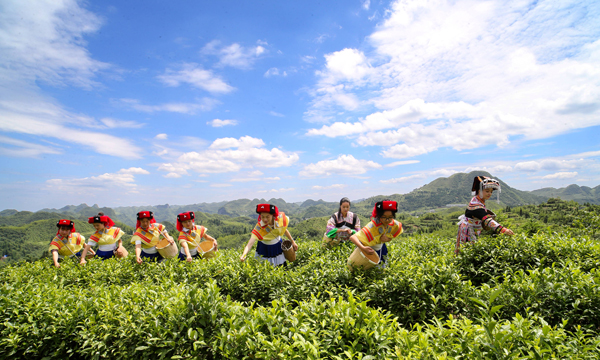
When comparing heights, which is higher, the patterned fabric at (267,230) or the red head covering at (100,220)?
the red head covering at (100,220)

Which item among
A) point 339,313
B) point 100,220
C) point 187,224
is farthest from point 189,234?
point 339,313

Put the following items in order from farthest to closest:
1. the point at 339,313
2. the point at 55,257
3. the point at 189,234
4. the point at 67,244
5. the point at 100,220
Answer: the point at 67,244
the point at 100,220
the point at 55,257
the point at 189,234
the point at 339,313

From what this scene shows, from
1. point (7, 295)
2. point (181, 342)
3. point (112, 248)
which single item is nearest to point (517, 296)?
point (181, 342)

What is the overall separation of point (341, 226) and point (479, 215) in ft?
11.6

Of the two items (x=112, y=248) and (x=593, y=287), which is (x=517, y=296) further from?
(x=112, y=248)

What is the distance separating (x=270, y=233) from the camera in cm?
649

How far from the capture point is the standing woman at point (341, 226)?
7707 mm

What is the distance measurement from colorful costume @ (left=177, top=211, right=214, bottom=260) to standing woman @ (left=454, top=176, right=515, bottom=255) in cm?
704

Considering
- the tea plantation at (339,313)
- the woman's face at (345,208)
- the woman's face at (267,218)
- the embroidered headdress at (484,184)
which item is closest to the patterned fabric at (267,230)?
the woman's face at (267,218)

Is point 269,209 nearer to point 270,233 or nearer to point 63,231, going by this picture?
point 270,233

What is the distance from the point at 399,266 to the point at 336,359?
8.70ft

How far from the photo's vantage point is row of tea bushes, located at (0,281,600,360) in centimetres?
240

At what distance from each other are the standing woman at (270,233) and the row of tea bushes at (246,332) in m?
2.66

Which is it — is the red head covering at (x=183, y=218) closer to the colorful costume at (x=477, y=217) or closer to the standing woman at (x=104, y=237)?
the standing woman at (x=104, y=237)
